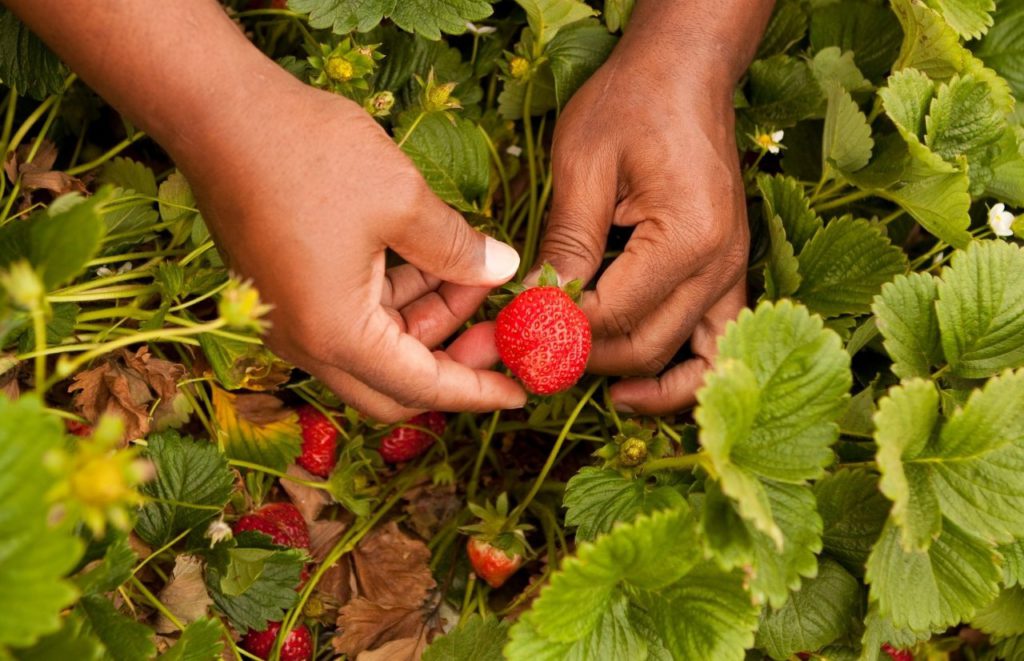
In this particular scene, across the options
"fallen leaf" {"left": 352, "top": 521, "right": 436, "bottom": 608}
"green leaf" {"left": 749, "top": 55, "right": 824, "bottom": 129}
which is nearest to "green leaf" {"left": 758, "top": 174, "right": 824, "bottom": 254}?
"green leaf" {"left": 749, "top": 55, "right": 824, "bottom": 129}

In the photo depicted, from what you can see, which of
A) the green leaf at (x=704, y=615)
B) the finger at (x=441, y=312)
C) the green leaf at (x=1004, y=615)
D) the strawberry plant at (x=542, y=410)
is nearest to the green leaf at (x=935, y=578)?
the strawberry plant at (x=542, y=410)

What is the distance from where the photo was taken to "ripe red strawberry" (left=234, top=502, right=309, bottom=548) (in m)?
0.94

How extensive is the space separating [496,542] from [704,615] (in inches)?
10.4

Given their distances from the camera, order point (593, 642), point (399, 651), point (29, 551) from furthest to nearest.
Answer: point (399, 651), point (593, 642), point (29, 551)

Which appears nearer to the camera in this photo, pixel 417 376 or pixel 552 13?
pixel 417 376

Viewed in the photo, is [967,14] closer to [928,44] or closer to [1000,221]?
[928,44]

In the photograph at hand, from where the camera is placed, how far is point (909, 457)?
2.47 ft

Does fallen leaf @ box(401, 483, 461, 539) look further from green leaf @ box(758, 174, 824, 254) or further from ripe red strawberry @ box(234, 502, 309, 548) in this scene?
green leaf @ box(758, 174, 824, 254)

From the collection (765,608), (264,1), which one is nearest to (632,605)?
(765,608)

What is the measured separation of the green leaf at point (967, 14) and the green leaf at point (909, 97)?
0.07 m

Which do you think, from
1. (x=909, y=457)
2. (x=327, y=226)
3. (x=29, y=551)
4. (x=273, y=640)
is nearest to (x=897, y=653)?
(x=909, y=457)

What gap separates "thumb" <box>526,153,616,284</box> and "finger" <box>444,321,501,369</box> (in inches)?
3.0

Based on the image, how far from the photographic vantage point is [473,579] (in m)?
1.00

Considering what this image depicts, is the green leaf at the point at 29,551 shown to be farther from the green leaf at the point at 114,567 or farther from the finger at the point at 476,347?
the finger at the point at 476,347
